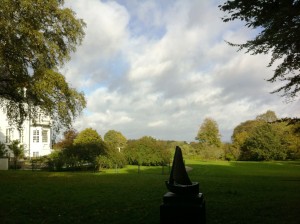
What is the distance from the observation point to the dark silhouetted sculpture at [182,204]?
24.3ft

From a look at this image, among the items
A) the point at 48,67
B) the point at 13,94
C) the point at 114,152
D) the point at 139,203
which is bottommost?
the point at 139,203

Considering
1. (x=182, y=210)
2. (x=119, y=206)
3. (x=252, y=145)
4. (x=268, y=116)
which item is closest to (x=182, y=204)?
(x=182, y=210)

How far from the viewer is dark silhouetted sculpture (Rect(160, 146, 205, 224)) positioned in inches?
292

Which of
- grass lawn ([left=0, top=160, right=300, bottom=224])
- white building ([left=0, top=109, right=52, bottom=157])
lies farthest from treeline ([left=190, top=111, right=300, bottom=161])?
grass lawn ([left=0, top=160, right=300, bottom=224])

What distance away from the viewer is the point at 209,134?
236 ft

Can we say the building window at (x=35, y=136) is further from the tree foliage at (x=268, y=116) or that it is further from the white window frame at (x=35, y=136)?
the tree foliage at (x=268, y=116)

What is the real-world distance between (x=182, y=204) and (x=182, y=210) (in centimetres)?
13

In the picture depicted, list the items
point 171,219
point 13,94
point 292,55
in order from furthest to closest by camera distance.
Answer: point 13,94, point 292,55, point 171,219

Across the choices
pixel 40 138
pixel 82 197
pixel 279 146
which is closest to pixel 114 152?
pixel 40 138

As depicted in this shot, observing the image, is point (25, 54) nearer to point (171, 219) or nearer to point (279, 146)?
point (171, 219)

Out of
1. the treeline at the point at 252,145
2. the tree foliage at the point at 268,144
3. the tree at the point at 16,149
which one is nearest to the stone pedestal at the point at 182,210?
the tree at the point at 16,149

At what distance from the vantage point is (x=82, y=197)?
12227 mm

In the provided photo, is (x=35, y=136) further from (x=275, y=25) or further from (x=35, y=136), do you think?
(x=275, y=25)

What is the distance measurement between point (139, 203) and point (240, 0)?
6.66 meters
